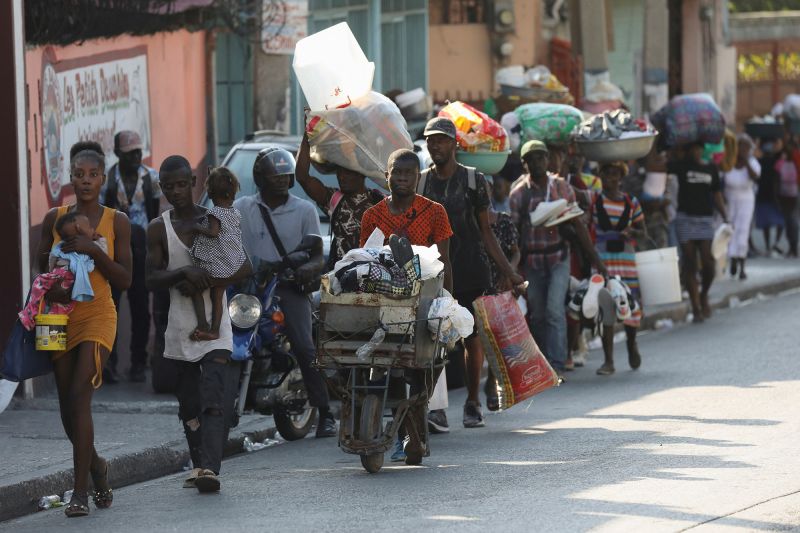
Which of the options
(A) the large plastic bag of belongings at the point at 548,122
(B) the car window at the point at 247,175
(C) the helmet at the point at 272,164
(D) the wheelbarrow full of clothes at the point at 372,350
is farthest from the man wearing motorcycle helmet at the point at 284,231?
(A) the large plastic bag of belongings at the point at 548,122

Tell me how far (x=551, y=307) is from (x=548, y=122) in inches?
95.1

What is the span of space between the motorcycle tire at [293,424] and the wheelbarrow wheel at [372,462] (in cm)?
159

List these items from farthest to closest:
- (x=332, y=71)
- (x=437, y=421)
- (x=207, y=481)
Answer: (x=332, y=71), (x=437, y=421), (x=207, y=481)

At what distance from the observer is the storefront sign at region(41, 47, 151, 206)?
12945 mm

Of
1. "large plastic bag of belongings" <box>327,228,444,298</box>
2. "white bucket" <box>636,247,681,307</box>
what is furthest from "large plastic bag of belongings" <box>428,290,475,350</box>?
"white bucket" <box>636,247,681,307</box>

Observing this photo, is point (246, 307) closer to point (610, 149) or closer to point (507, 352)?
point (507, 352)

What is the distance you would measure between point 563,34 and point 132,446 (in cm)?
1886

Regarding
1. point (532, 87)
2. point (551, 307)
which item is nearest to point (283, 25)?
point (532, 87)

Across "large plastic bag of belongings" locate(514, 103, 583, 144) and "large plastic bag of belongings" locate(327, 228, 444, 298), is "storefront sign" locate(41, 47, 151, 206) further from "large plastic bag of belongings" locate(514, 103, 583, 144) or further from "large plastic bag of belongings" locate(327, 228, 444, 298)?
"large plastic bag of belongings" locate(327, 228, 444, 298)

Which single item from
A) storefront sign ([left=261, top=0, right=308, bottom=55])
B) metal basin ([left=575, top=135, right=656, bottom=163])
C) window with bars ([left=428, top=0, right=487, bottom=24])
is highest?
window with bars ([left=428, top=0, right=487, bottom=24])

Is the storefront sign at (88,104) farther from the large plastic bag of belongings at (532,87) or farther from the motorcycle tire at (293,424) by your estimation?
the large plastic bag of belongings at (532,87)

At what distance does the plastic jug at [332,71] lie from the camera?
1105cm

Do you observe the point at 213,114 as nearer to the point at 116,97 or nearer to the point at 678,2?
the point at 116,97

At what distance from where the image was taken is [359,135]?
10930mm
